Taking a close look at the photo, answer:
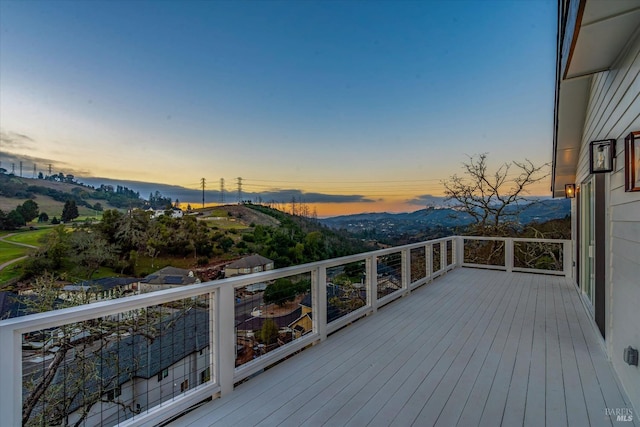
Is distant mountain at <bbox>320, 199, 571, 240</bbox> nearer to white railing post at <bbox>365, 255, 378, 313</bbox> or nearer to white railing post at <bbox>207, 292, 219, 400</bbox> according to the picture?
white railing post at <bbox>365, 255, 378, 313</bbox>

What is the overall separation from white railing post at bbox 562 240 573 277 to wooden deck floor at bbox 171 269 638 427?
3287mm

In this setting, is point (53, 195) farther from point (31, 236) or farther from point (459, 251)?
point (459, 251)

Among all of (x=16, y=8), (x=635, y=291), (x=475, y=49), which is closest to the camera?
A: (x=635, y=291)

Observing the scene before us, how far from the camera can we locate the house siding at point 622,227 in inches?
82.0

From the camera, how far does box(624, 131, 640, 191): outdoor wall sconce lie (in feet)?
6.53

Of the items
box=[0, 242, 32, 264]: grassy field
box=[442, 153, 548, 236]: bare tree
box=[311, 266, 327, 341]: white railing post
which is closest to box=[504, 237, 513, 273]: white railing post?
box=[442, 153, 548, 236]: bare tree

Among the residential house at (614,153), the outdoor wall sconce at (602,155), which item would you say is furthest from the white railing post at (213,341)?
the outdoor wall sconce at (602,155)

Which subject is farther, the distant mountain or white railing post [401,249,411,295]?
the distant mountain

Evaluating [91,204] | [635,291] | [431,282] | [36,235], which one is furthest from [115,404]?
[91,204]

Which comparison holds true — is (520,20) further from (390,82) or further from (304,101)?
(304,101)

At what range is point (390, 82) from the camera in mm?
9492

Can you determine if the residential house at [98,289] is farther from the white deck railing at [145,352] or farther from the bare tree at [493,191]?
the bare tree at [493,191]

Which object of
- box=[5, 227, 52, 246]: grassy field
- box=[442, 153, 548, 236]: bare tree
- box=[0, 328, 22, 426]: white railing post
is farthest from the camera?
box=[442, 153, 548, 236]: bare tree

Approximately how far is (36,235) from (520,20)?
1284cm
